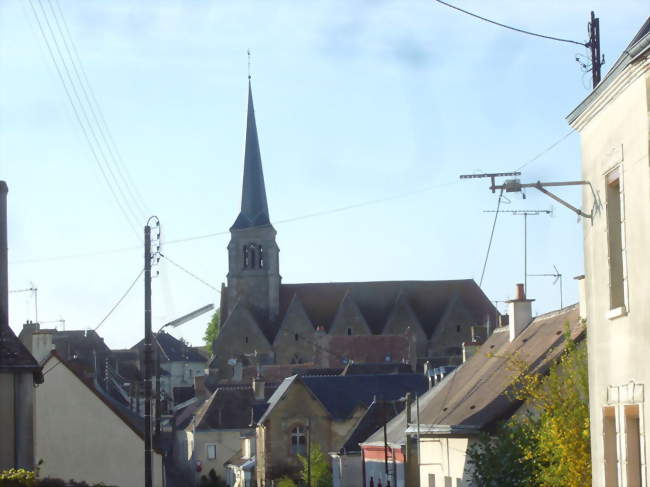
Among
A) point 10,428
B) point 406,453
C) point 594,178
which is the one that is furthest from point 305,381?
point 594,178

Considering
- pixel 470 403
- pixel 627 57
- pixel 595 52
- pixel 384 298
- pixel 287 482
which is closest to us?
pixel 627 57

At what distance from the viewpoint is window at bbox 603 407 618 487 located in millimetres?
13703

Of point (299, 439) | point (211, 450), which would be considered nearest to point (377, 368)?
point (211, 450)

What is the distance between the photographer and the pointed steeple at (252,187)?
104 metres

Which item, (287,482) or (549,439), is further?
(287,482)

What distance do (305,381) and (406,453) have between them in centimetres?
2612

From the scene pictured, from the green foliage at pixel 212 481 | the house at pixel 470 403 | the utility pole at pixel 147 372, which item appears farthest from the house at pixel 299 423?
the utility pole at pixel 147 372

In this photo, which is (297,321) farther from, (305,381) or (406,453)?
(406,453)

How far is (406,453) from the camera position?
33875 millimetres

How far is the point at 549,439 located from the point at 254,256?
89547 mm

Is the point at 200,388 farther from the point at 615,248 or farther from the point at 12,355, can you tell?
the point at 615,248

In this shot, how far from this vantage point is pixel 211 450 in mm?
73375

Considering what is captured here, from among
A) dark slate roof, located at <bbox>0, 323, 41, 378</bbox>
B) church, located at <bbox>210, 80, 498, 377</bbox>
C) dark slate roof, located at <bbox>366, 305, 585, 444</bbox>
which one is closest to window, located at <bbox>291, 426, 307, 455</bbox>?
dark slate roof, located at <bbox>366, 305, 585, 444</bbox>

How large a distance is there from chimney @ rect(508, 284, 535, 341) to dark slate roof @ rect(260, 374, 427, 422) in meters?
26.6
